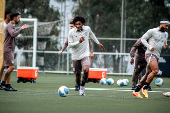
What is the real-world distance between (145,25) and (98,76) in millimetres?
11105

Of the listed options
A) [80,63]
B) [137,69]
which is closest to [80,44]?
A: [80,63]

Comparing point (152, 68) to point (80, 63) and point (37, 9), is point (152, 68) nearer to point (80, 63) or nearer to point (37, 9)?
point (80, 63)

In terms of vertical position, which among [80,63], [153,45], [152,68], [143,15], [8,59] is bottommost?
[152,68]

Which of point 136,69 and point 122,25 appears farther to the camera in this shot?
point 122,25

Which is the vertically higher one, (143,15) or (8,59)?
(143,15)

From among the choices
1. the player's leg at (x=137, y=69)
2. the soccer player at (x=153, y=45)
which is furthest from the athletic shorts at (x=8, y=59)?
the player's leg at (x=137, y=69)

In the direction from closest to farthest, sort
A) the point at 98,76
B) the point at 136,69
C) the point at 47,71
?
the point at 136,69, the point at 98,76, the point at 47,71

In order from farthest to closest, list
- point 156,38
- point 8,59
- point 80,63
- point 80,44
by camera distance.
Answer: point 8,59
point 80,63
point 80,44
point 156,38

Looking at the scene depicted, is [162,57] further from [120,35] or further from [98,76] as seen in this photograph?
[98,76]

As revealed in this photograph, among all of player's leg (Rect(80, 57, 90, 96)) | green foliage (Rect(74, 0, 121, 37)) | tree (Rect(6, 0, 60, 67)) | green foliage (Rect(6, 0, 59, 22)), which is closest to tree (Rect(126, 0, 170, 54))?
green foliage (Rect(74, 0, 121, 37))

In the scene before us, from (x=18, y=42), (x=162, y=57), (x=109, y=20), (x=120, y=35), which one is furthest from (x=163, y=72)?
(x=18, y=42)

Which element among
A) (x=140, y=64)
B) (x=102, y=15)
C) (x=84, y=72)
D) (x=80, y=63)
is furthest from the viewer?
(x=102, y=15)

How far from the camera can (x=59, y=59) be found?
1030 inches

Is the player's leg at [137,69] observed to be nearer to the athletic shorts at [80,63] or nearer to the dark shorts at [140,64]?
the dark shorts at [140,64]
